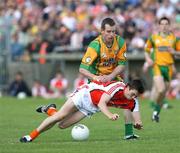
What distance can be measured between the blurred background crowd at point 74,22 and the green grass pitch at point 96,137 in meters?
7.91

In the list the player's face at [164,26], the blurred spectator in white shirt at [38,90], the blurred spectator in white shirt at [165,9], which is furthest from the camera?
the blurred spectator in white shirt at [165,9]

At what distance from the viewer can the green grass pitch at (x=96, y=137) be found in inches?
490

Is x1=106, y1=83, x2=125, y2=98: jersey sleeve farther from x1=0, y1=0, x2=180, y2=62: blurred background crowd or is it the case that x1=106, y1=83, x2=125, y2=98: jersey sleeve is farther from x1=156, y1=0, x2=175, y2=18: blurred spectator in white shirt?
x1=156, y1=0, x2=175, y2=18: blurred spectator in white shirt

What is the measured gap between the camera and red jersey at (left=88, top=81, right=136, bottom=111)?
13.4 metres

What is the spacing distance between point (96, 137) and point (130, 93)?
1700 millimetres

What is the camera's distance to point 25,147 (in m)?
12.7

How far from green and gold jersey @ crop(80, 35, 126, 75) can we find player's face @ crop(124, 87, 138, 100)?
2.74ft

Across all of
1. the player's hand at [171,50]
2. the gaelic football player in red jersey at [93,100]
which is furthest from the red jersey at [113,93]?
the player's hand at [171,50]

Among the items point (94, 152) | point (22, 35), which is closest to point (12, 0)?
point (22, 35)

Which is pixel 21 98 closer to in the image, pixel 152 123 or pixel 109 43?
pixel 152 123

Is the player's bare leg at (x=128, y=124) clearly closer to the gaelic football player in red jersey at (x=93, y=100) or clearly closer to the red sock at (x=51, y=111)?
the gaelic football player in red jersey at (x=93, y=100)

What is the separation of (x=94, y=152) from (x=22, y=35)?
66.7ft

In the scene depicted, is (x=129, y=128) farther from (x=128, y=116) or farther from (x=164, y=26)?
(x=164, y=26)

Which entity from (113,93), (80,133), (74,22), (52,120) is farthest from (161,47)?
(74,22)
